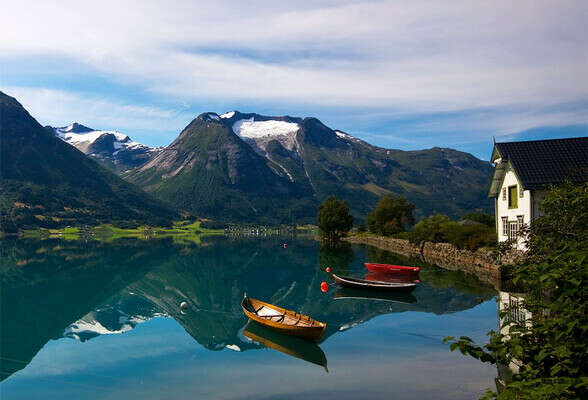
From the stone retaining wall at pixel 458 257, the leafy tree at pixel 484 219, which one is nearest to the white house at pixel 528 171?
the stone retaining wall at pixel 458 257

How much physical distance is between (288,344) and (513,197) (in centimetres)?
2845

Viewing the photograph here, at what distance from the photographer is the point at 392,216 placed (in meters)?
93.2

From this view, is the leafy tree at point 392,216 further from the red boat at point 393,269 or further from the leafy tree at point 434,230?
the red boat at point 393,269

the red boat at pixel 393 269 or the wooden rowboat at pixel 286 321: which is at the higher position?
the red boat at pixel 393 269

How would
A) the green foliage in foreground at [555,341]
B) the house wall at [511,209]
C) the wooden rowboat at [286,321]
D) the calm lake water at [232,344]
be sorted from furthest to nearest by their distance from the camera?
the house wall at [511,209] → the wooden rowboat at [286,321] → the calm lake water at [232,344] → the green foliage in foreground at [555,341]

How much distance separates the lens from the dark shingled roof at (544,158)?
121 ft

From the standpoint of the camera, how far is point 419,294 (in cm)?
3275

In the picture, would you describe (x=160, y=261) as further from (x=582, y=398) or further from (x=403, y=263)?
(x=582, y=398)

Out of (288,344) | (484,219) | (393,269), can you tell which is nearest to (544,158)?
(393,269)

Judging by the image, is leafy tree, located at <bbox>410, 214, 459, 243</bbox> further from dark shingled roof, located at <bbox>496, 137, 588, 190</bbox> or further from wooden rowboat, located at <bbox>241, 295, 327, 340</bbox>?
wooden rowboat, located at <bbox>241, 295, 327, 340</bbox>

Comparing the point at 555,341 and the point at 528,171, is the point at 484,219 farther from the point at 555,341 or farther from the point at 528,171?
the point at 555,341

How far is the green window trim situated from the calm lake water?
775cm

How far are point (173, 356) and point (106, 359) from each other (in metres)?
2.91

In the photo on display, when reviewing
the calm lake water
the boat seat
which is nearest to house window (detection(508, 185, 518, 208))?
the calm lake water
